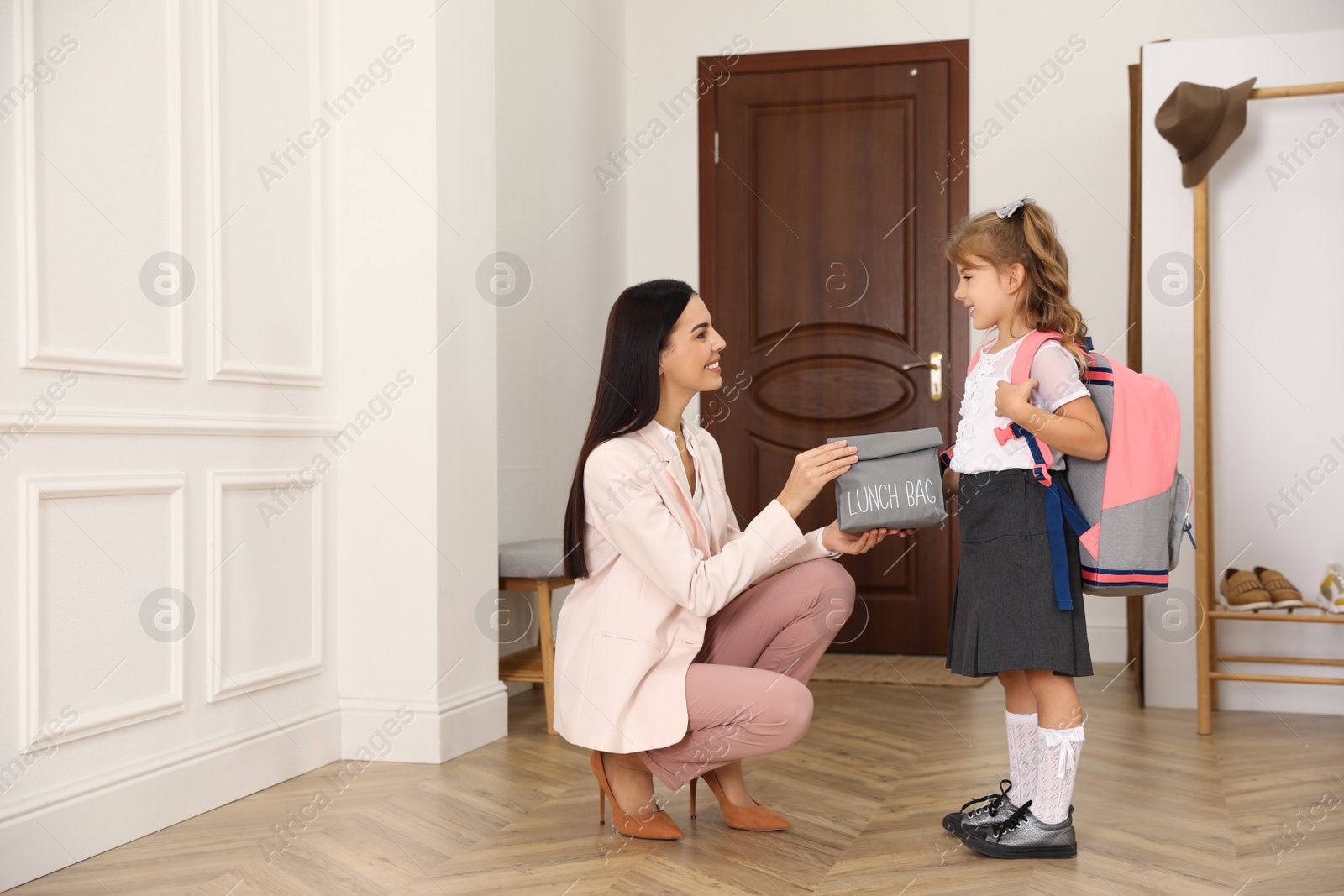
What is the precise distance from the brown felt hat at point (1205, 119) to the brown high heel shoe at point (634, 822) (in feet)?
7.58

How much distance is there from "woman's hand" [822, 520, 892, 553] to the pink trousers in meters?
0.04

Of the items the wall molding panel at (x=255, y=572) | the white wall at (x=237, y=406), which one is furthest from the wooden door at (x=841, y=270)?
the wall molding panel at (x=255, y=572)

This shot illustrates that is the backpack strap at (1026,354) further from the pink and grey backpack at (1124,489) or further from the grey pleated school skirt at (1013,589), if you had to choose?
the grey pleated school skirt at (1013,589)

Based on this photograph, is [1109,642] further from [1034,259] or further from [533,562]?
[1034,259]

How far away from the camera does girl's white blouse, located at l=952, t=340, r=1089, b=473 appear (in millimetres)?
1900

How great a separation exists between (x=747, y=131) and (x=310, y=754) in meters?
2.95

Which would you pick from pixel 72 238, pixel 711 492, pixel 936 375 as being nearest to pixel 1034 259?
pixel 711 492

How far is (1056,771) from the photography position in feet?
6.29

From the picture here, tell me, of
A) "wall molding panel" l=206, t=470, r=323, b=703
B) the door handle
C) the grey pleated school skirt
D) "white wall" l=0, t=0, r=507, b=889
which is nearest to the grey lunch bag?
the grey pleated school skirt

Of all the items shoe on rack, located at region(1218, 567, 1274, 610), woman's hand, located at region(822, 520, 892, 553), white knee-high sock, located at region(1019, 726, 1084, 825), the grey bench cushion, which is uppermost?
woman's hand, located at region(822, 520, 892, 553)

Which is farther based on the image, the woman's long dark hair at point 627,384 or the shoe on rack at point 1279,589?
the shoe on rack at point 1279,589

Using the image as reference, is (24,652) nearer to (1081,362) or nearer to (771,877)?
(771,877)

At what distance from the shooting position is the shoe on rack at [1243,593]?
305 centimetres

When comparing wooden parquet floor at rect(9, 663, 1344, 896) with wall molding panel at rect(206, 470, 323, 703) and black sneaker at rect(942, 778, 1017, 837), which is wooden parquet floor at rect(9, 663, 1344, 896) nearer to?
black sneaker at rect(942, 778, 1017, 837)
